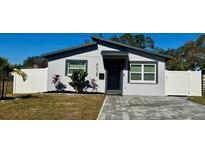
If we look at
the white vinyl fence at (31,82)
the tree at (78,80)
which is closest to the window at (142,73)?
the tree at (78,80)

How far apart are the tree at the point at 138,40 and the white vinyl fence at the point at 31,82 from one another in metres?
28.3

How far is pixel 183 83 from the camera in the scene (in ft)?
53.2

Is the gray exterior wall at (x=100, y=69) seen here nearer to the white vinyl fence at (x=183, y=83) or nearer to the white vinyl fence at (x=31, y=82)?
the white vinyl fence at (x=183, y=83)

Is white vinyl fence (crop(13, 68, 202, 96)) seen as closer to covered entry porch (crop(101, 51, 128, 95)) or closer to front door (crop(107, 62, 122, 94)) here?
covered entry porch (crop(101, 51, 128, 95))

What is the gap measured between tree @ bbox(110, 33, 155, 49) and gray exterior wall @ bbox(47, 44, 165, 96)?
91.9 ft

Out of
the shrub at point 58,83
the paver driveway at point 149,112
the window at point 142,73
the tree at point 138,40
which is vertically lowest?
the paver driveway at point 149,112

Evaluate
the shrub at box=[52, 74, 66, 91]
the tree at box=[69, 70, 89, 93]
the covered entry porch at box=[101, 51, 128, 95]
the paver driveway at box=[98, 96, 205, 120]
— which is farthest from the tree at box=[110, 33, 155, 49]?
the paver driveway at box=[98, 96, 205, 120]

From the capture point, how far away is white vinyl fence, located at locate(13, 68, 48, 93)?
54.5 feet

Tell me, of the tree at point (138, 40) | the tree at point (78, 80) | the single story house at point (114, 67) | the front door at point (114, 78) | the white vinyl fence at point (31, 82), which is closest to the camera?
the tree at point (78, 80)

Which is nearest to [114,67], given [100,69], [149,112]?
[100,69]

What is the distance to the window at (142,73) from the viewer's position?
1547cm
